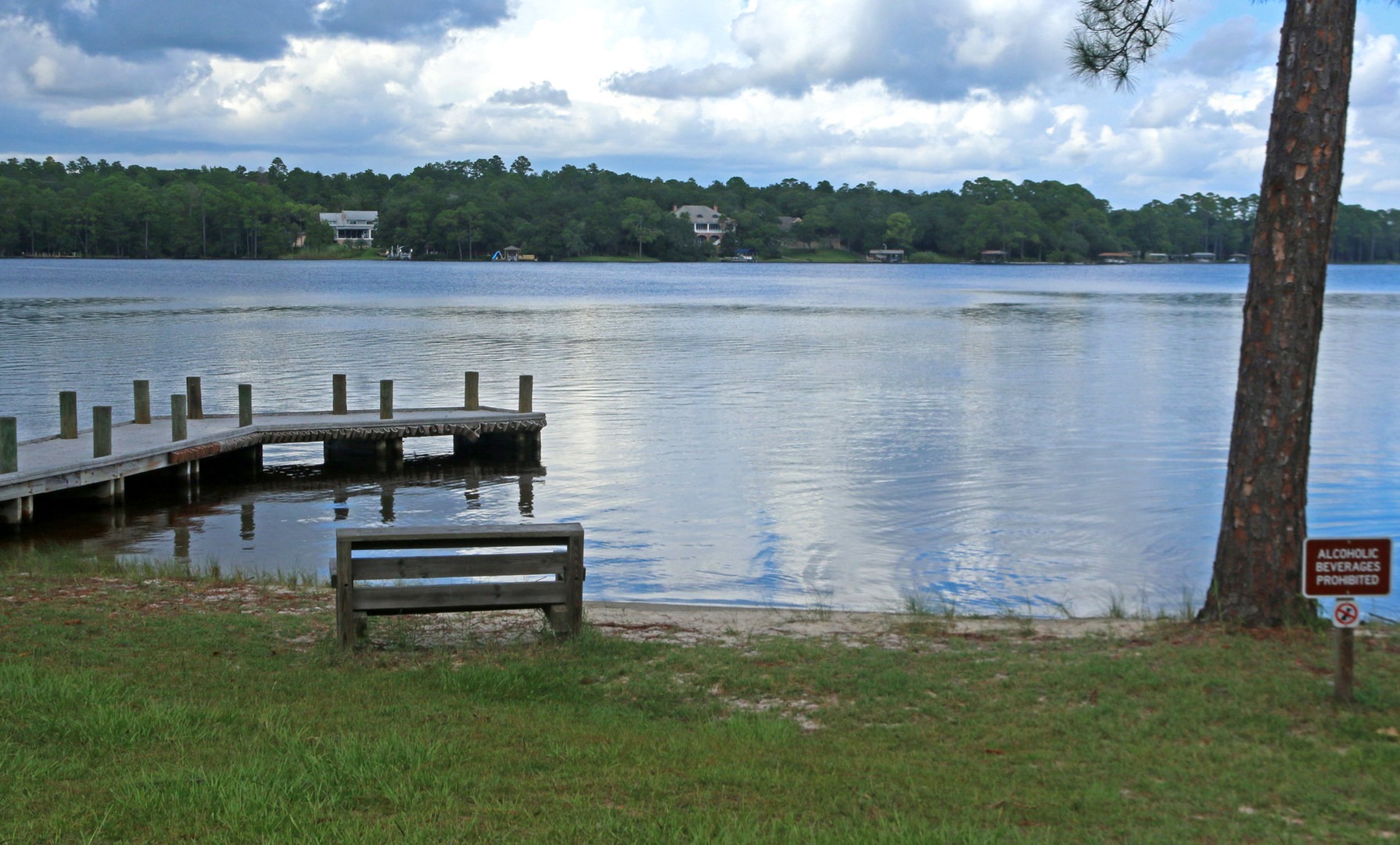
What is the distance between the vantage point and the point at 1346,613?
692cm

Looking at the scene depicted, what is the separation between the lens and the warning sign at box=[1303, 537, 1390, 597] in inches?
267

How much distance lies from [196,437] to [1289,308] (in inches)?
677

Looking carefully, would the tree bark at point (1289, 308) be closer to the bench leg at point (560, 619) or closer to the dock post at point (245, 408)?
the bench leg at point (560, 619)

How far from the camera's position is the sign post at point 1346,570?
6.79 meters

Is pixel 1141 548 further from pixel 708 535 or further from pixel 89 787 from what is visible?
pixel 89 787

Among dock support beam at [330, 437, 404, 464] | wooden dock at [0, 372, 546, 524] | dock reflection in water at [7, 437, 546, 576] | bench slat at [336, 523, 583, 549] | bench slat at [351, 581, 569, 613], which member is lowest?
dock reflection in water at [7, 437, 546, 576]

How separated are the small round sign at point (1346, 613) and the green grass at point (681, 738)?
1.75ft

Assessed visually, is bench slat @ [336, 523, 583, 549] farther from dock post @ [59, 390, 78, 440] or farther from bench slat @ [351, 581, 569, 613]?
dock post @ [59, 390, 78, 440]

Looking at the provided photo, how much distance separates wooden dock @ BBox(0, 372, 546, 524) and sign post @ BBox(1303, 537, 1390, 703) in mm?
15550

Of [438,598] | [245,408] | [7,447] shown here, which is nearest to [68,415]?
[7,447]

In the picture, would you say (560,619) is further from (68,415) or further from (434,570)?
(68,415)

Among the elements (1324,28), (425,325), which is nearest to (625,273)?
(425,325)

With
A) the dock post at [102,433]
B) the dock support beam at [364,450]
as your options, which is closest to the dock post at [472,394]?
the dock support beam at [364,450]

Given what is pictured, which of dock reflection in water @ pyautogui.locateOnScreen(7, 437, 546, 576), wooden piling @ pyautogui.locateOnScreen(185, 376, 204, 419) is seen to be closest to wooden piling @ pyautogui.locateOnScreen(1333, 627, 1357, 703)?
dock reflection in water @ pyautogui.locateOnScreen(7, 437, 546, 576)
